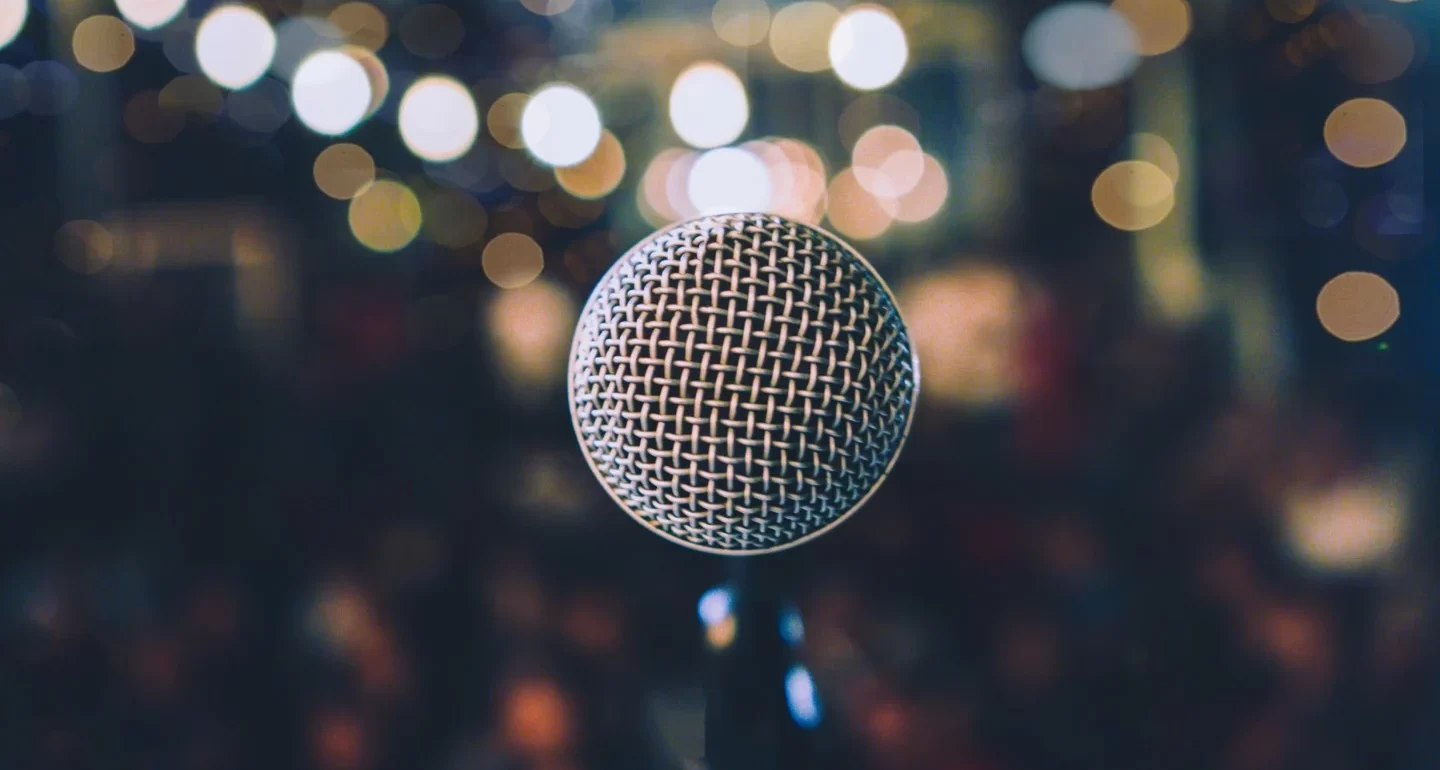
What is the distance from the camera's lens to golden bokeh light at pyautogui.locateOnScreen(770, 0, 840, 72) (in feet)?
16.5

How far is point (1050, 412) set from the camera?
10.0 feet

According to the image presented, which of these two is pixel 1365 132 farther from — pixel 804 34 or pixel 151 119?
pixel 151 119

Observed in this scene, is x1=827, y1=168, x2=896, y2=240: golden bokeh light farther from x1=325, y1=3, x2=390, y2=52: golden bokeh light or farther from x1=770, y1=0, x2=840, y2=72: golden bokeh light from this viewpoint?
x1=325, y1=3, x2=390, y2=52: golden bokeh light

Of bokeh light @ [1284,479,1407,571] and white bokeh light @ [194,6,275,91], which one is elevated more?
white bokeh light @ [194,6,275,91]

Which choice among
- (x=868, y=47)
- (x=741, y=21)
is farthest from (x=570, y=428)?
(x=741, y=21)

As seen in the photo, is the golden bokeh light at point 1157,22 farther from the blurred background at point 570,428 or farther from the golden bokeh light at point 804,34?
the golden bokeh light at point 804,34

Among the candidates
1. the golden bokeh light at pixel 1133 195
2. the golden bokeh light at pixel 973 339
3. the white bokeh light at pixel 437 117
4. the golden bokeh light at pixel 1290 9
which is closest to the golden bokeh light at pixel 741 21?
the white bokeh light at pixel 437 117

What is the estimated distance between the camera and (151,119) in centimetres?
364

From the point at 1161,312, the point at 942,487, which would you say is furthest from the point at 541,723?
the point at 1161,312

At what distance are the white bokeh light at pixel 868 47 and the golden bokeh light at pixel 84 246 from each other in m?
3.31

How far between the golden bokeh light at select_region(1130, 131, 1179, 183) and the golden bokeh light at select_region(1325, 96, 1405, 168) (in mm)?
775

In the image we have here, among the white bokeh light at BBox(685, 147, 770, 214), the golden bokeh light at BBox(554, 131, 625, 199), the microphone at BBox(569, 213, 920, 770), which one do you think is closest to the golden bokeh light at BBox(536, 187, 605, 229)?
the golden bokeh light at BBox(554, 131, 625, 199)

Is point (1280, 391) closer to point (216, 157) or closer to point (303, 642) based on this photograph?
point (303, 642)

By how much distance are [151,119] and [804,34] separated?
10.2ft
